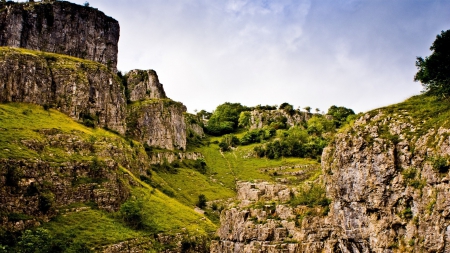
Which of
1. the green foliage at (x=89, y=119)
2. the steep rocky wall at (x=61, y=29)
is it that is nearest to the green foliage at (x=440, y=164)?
the green foliage at (x=89, y=119)

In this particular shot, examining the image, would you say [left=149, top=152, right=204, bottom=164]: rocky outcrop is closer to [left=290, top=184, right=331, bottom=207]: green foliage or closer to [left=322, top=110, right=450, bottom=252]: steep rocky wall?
[left=290, top=184, right=331, bottom=207]: green foliage

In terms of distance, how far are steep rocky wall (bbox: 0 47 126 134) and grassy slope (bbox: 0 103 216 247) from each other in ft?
18.0

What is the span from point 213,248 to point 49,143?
206 feet

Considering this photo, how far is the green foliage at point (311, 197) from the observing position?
4368 centimetres

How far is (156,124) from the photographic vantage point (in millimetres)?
170125

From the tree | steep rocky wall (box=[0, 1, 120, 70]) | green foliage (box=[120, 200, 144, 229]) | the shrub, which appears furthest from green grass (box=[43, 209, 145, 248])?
steep rocky wall (box=[0, 1, 120, 70])

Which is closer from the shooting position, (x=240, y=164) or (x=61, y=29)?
(x=240, y=164)

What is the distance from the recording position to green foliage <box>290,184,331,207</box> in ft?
143

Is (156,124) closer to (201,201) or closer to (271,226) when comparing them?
(201,201)

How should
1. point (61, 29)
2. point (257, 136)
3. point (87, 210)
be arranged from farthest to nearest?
point (257, 136) → point (61, 29) → point (87, 210)

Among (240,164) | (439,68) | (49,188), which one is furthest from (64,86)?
(439,68)

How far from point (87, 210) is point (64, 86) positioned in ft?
189

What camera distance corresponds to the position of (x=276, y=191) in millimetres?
50500

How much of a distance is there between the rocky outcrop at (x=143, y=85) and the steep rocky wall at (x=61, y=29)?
390 inches
